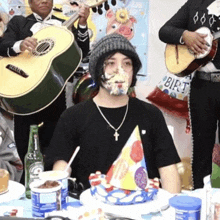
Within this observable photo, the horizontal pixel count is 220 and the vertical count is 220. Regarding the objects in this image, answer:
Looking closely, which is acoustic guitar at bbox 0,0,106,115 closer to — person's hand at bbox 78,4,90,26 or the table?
person's hand at bbox 78,4,90,26

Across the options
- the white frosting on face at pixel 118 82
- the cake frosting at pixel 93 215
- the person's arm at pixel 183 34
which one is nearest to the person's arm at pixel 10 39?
the person's arm at pixel 183 34

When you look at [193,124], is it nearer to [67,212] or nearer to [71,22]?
[71,22]

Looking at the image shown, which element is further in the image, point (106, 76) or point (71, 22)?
point (71, 22)

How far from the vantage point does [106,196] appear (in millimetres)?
1127

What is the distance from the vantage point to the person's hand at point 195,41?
2406mm

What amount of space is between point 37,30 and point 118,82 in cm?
140

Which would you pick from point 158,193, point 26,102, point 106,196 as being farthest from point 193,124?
point 106,196

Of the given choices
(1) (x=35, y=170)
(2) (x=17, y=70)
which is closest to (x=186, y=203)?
(1) (x=35, y=170)

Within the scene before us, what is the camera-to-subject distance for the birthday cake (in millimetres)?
1118

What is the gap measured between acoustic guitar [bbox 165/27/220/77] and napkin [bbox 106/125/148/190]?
54.7 inches

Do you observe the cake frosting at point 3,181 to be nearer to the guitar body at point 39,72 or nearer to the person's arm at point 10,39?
the guitar body at point 39,72

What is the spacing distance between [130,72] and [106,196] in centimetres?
71

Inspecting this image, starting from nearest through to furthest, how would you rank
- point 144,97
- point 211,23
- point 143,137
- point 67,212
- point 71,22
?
1. point 67,212
2. point 143,137
3. point 211,23
4. point 71,22
5. point 144,97

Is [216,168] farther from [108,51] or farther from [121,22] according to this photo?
[108,51]
